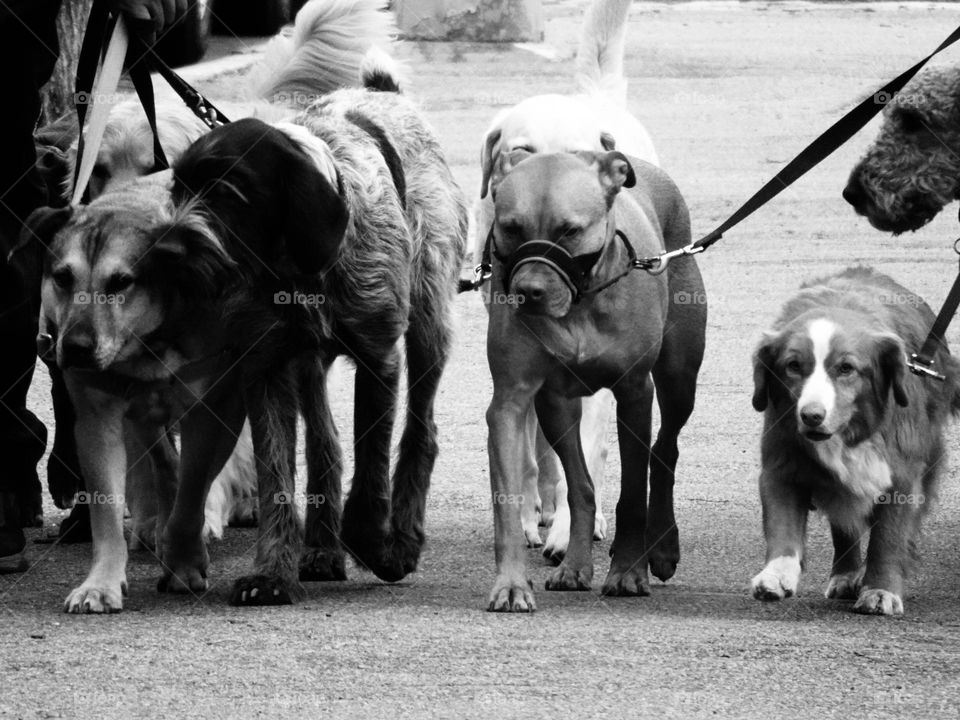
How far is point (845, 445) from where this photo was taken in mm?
6016

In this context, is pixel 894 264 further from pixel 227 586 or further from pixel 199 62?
pixel 199 62

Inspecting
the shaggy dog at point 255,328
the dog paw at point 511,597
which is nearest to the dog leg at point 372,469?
the shaggy dog at point 255,328

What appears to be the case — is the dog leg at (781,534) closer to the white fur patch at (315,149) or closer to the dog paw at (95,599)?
the white fur patch at (315,149)

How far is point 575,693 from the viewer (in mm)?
4656

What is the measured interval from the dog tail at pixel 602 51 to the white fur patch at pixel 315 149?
2880 millimetres

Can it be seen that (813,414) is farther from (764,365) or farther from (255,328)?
(255,328)

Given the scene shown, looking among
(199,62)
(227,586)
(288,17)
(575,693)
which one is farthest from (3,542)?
(288,17)

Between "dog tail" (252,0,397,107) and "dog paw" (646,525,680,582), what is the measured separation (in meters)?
2.37

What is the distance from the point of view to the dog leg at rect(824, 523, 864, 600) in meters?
6.20

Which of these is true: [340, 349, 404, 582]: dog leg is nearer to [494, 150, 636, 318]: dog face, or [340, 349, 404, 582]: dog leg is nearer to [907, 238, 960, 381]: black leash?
[494, 150, 636, 318]: dog face

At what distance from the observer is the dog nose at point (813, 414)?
5852 mm

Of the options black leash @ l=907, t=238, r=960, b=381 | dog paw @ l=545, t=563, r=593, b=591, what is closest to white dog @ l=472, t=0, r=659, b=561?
dog paw @ l=545, t=563, r=593, b=591

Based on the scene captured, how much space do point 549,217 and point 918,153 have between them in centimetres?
173

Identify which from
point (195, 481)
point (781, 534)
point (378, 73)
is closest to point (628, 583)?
point (781, 534)
